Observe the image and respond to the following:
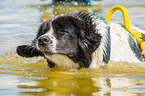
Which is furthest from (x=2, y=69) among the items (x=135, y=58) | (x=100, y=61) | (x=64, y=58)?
(x=135, y=58)

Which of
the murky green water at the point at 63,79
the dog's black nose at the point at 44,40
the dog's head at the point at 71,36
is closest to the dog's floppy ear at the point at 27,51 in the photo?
the murky green water at the point at 63,79

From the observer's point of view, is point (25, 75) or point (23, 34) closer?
point (25, 75)

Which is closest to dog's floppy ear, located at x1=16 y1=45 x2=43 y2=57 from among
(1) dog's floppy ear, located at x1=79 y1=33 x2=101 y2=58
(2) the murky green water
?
(2) the murky green water

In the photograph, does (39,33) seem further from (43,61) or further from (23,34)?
(23,34)

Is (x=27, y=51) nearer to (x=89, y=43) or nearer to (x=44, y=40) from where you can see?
(x=44, y=40)

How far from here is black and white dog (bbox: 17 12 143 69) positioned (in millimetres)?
4031

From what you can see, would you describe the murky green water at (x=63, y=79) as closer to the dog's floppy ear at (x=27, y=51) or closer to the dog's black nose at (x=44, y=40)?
the dog's floppy ear at (x=27, y=51)

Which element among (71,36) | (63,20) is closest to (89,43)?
(71,36)

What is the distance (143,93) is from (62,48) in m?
1.27

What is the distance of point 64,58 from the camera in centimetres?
422

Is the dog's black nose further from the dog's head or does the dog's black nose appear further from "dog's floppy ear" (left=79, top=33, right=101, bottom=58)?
"dog's floppy ear" (left=79, top=33, right=101, bottom=58)

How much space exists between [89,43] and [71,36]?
259 millimetres

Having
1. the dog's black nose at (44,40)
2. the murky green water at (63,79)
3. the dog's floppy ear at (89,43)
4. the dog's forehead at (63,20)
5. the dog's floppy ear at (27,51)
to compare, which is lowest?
the murky green water at (63,79)

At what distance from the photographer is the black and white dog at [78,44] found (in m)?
4.03
